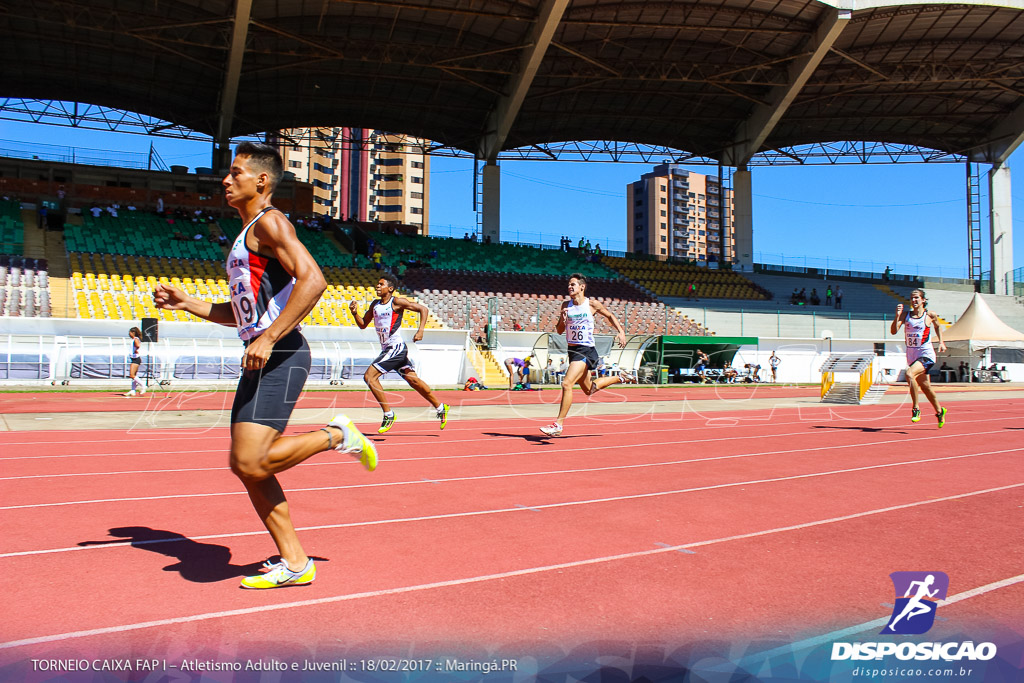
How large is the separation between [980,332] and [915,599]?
35748 mm

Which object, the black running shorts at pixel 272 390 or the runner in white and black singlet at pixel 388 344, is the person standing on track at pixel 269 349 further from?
the runner in white and black singlet at pixel 388 344

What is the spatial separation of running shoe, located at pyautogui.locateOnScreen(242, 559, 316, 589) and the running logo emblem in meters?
2.50

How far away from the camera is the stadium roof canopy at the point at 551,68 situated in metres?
31.3

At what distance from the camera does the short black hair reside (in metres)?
3.71

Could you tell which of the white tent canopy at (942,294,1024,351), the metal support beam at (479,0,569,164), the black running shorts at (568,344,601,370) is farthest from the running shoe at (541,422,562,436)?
the white tent canopy at (942,294,1024,351)

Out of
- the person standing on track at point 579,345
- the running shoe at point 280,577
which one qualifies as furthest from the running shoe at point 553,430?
the running shoe at point 280,577

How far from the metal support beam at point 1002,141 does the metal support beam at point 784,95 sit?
14445mm

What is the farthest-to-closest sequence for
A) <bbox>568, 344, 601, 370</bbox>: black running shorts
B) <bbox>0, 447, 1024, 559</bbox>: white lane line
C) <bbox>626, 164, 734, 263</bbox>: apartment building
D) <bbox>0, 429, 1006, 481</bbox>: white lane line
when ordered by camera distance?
<bbox>626, 164, 734, 263</bbox>: apartment building < <bbox>568, 344, 601, 370</bbox>: black running shorts < <bbox>0, 429, 1006, 481</bbox>: white lane line < <bbox>0, 447, 1024, 559</bbox>: white lane line

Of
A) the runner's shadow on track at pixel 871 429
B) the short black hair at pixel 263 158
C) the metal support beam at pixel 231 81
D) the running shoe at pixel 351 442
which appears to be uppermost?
the metal support beam at pixel 231 81

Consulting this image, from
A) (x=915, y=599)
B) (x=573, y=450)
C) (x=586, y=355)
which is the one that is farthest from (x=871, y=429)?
(x=915, y=599)

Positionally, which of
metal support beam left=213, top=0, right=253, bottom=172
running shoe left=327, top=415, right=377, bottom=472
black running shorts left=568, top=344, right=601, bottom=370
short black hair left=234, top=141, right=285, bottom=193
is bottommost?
running shoe left=327, top=415, right=377, bottom=472

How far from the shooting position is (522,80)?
34.3m

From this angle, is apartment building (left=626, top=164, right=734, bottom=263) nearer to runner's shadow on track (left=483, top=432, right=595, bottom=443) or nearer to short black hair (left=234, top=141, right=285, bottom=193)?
runner's shadow on track (left=483, top=432, right=595, bottom=443)

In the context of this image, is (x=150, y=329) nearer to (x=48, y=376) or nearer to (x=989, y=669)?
(x=48, y=376)
